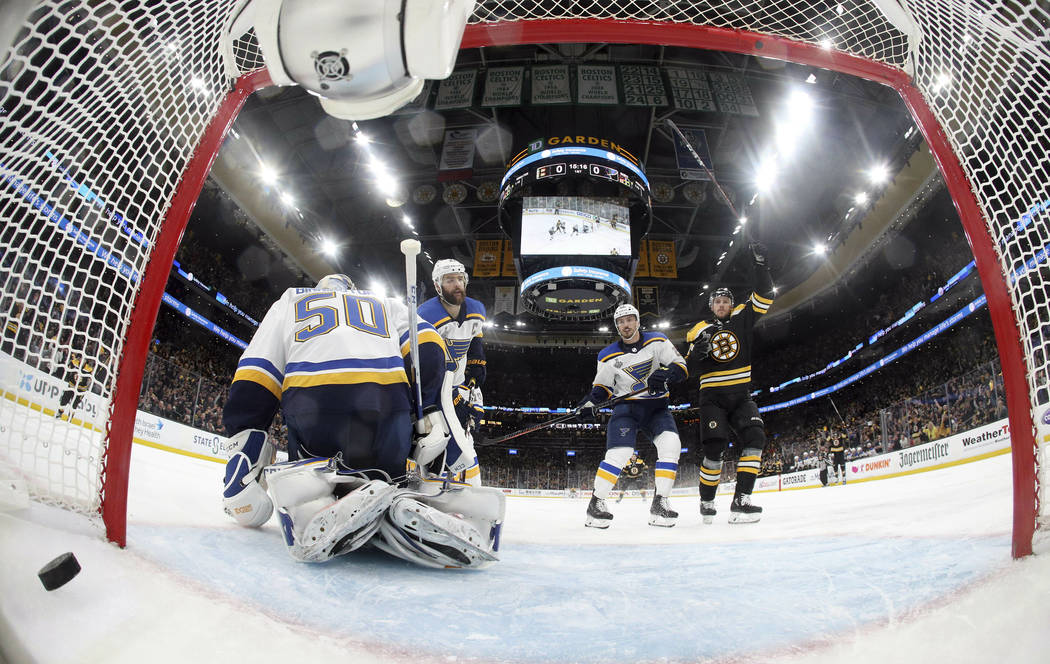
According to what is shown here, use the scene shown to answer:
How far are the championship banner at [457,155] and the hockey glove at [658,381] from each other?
6.19 meters

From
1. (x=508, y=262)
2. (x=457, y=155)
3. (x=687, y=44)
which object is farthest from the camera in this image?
(x=508, y=262)

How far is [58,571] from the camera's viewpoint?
84cm

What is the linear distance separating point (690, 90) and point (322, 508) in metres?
8.86

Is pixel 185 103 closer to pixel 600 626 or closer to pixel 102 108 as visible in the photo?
pixel 102 108

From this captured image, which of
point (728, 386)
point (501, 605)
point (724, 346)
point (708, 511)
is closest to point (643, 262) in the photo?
point (724, 346)

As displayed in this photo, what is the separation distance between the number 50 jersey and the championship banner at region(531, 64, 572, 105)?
24.7 feet

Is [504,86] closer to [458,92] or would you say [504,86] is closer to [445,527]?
[458,92]

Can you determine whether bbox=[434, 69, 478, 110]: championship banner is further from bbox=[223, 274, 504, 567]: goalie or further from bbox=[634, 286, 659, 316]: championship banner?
bbox=[634, 286, 659, 316]: championship banner

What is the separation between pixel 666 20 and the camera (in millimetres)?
1699

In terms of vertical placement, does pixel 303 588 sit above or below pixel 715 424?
below

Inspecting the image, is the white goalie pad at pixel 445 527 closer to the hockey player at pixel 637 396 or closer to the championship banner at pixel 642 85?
the hockey player at pixel 637 396

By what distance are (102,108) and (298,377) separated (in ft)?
2.82

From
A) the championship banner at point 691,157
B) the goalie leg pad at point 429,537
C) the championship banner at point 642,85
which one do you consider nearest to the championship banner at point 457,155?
the championship banner at point 642,85

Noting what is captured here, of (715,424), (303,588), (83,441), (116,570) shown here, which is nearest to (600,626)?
(303,588)
